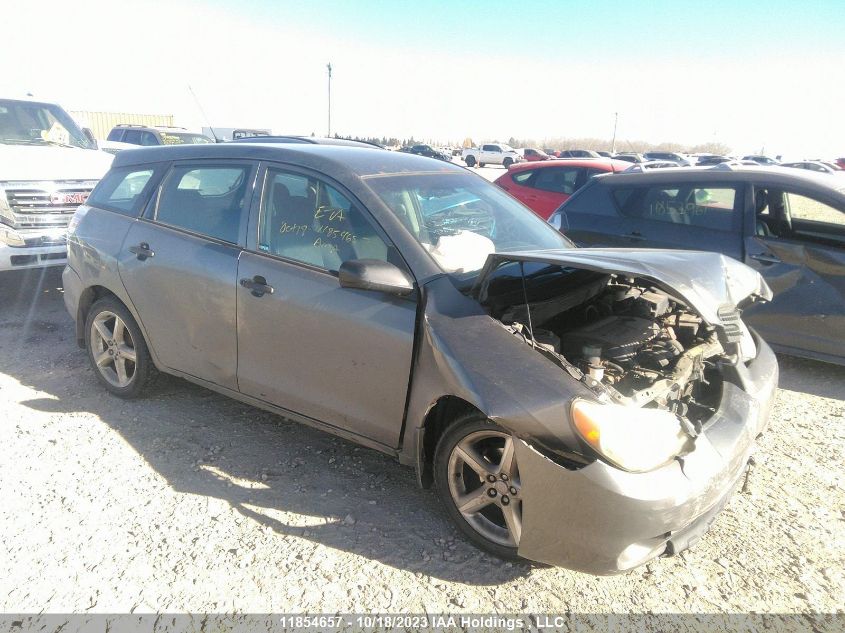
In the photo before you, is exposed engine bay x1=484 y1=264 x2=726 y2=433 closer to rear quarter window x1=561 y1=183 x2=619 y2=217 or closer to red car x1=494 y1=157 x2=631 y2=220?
rear quarter window x1=561 y1=183 x2=619 y2=217

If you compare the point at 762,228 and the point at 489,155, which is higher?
the point at 762,228

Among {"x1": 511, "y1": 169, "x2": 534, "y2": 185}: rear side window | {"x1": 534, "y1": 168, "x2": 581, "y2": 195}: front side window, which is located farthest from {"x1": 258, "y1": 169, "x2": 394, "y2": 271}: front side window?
{"x1": 511, "y1": 169, "x2": 534, "y2": 185}: rear side window

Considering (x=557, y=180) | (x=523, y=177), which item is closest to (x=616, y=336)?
(x=557, y=180)

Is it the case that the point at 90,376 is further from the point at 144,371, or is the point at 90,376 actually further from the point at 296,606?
the point at 296,606

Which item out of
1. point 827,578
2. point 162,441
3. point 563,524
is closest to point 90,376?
point 162,441

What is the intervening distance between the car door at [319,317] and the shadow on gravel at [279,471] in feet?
1.21

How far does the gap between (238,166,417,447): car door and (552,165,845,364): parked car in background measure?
3363 mm

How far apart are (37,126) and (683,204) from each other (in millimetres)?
7943

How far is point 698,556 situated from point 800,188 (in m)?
3.53

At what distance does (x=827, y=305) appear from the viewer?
4.64 m

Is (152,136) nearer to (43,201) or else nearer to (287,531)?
(43,201)

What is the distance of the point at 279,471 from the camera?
3.39 metres

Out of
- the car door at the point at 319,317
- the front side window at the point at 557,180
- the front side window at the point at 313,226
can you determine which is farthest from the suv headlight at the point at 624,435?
the front side window at the point at 557,180

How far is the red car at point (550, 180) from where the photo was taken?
926 cm
